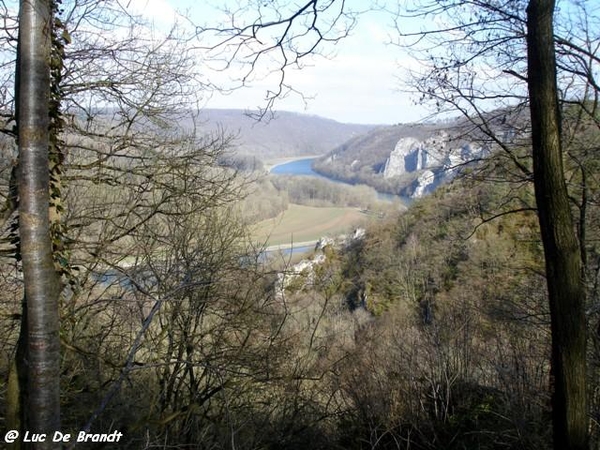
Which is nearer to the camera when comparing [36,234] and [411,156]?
[36,234]

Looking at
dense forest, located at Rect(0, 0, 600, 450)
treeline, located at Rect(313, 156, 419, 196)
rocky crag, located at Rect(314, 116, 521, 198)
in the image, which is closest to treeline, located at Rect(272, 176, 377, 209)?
treeline, located at Rect(313, 156, 419, 196)

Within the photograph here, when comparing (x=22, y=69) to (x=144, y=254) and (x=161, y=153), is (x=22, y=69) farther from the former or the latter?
(x=144, y=254)

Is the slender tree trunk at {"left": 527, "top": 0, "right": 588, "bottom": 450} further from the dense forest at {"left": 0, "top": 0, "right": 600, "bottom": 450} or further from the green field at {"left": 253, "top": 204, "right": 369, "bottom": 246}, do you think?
the green field at {"left": 253, "top": 204, "right": 369, "bottom": 246}

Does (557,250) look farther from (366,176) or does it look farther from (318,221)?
(366,176)

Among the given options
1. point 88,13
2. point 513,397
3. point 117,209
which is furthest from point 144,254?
point 513,397

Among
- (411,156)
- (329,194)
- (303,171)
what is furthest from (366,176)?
(411,156)

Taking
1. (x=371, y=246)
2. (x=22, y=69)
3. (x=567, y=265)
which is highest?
(x=22, y=69)

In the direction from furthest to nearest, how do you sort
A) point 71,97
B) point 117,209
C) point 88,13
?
point 117,209
point 71,97
point 88,13
